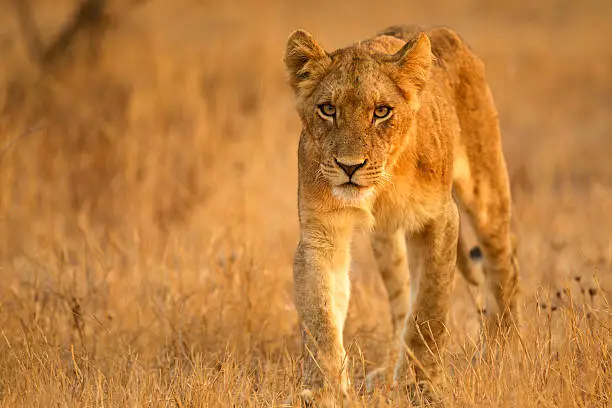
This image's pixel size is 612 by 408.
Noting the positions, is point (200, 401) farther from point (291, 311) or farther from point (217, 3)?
point (217, 3)

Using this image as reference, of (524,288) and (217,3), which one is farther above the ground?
(217,3)

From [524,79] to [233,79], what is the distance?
5.12m

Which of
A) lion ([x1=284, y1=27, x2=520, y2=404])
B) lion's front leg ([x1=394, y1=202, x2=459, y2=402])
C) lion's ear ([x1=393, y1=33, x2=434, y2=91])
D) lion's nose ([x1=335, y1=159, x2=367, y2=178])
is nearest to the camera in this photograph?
lion's nose ([x1=335, y1=159, x2=367, y2=178])

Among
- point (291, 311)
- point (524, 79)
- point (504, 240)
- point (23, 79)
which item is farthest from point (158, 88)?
point (524, 79)

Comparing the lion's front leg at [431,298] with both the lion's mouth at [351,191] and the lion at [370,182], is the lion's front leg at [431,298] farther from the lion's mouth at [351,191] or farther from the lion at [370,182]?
the lion's mouth at [351,191]

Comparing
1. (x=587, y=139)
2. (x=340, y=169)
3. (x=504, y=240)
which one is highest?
(x=340, y=169)

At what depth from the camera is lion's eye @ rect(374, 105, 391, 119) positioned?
4293mm

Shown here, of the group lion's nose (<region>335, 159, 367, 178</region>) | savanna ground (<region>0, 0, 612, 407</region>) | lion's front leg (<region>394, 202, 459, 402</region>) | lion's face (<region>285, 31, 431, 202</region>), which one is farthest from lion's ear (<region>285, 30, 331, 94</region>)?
savanna ground (<region>0, 0, 612, 407</region>)

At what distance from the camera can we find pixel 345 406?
13.7 ft

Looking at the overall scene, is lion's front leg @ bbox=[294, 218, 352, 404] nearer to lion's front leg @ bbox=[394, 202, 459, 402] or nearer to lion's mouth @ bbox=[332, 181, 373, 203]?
lion's mouth @ bbox=[332, 181, 373, 203]

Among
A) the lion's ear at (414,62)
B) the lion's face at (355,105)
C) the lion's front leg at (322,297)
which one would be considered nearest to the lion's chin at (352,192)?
the lion's face at (355,105)

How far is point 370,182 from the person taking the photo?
165 inches

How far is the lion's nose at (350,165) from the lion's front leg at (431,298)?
0.73 metres

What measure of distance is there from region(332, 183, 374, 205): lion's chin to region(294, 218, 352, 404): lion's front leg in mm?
268
